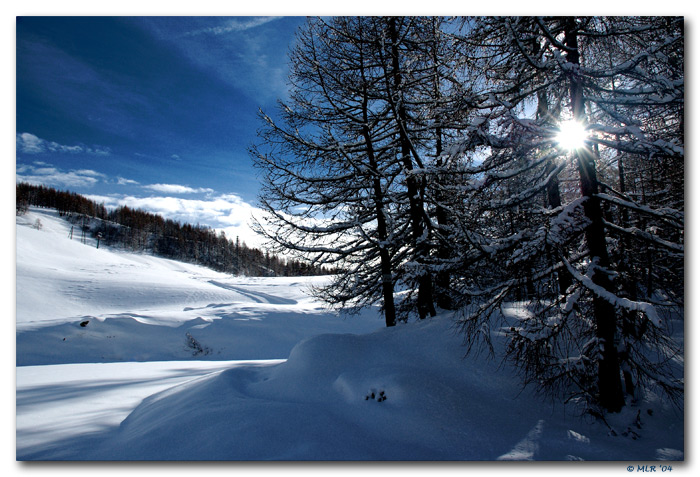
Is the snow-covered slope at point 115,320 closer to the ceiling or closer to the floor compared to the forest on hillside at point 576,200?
closer to the floor

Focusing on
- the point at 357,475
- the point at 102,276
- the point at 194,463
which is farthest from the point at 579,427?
the point at 102,276

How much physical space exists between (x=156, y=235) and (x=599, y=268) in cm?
4138

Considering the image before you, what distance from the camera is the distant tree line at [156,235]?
198 inches

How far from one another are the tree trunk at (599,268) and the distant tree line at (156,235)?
4.91m

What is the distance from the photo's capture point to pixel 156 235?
119 ft

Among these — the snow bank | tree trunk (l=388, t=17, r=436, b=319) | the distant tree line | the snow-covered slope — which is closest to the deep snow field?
the snow bank

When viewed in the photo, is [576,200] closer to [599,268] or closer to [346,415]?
[599,268]

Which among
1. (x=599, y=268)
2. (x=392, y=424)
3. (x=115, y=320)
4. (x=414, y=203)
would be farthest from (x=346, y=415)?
(x=115, y=320)

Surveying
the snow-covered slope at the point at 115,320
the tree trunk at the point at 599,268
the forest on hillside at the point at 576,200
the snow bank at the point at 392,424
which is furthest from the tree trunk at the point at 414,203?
A: the tree trunk at the point at 599,268

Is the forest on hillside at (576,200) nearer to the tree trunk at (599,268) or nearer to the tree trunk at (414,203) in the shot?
the tree trunk at (599,268)

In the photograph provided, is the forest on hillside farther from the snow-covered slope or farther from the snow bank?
the snow-covered slope

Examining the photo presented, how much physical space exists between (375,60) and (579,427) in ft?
21.7
